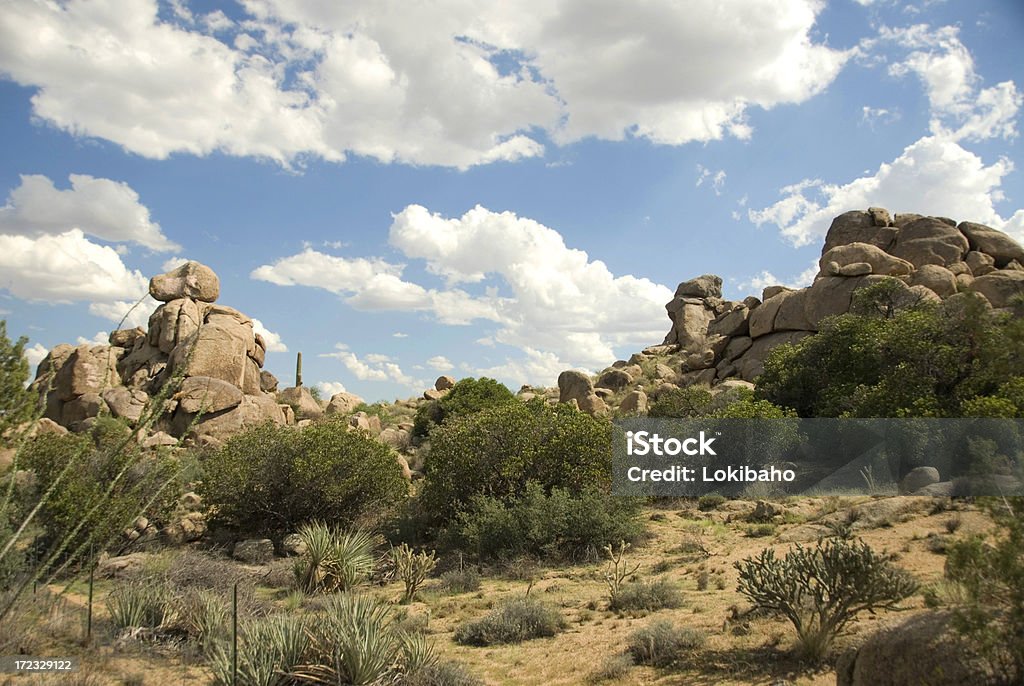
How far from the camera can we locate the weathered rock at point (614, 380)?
46312 millimetres

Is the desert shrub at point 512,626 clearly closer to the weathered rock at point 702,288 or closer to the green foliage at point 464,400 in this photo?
the green foliage at point 464,400

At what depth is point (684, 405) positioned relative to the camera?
102 feet

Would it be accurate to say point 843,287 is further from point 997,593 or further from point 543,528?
point 997,593

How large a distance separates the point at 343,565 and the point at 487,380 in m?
26.3

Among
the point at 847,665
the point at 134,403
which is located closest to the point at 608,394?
the point at 134,403

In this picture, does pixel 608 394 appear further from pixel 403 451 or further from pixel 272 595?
pixel 272 595

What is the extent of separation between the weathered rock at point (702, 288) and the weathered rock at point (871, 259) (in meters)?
14.4

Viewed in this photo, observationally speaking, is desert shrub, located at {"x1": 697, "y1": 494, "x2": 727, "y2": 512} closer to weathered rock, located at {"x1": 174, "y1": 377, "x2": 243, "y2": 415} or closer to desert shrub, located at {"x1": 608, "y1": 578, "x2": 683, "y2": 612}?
desert shrub, located at {"x1": 608, "y1": 578, "x2": 683, "y2": 612}

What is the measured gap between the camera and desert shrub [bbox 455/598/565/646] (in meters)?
10.8

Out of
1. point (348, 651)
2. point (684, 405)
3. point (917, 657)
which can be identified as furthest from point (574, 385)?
point (917, 657)

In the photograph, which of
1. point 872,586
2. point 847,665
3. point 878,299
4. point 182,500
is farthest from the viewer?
point 878,299

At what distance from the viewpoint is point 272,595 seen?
13.6 meters

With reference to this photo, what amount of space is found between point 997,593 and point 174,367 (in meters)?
29.3

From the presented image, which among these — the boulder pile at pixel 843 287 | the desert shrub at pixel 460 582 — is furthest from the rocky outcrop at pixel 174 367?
the boulder pile at pixel 843 287
